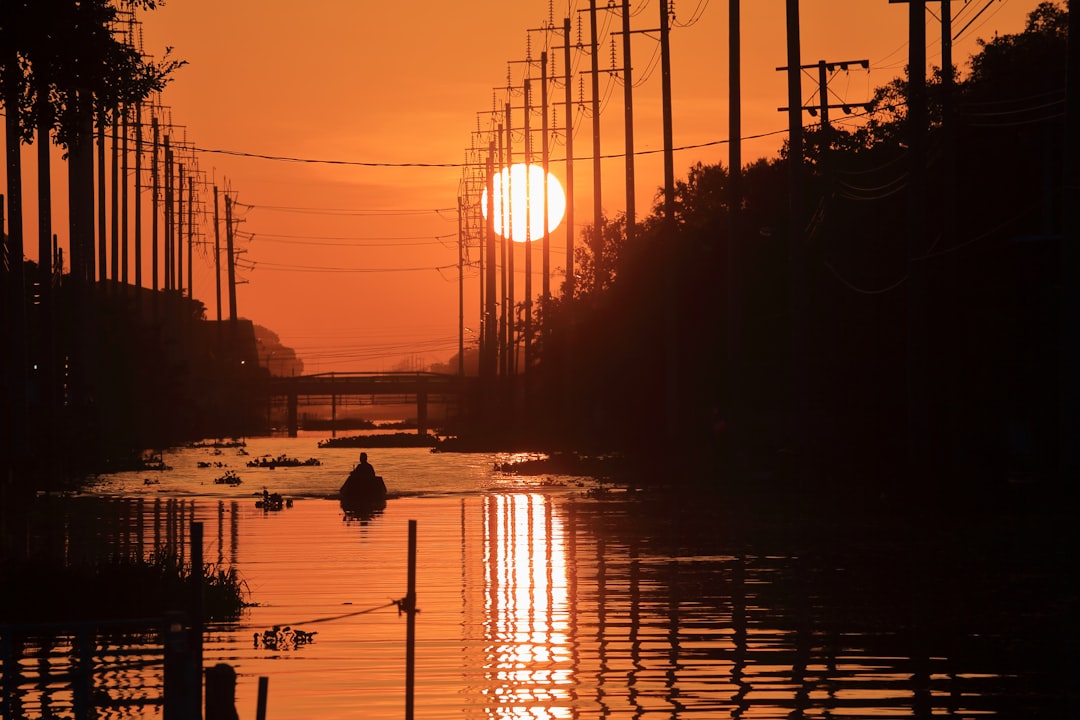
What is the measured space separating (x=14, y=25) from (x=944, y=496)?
2398 centimetres

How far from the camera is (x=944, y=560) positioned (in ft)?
89.3

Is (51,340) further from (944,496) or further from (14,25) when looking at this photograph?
(14,25)

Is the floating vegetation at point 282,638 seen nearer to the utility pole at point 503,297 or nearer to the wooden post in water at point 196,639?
the wooden post in water at point 196,639

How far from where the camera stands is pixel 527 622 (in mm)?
20469

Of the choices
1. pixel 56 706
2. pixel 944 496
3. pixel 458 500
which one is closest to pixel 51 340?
pixel 458 500

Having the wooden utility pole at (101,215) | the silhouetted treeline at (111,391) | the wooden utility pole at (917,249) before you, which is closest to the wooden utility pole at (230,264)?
the silhouetted treeline at (111,391)

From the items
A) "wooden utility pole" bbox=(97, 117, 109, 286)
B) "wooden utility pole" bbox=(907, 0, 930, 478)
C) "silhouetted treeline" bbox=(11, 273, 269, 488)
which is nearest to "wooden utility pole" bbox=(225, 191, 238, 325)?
"silhouetted treeline" bbox=(11, 273, 269, 488)

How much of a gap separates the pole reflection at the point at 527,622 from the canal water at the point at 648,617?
0.16ft

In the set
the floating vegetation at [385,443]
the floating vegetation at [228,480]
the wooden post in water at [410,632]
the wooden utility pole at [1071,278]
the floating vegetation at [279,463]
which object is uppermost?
the wooden utility pole at [1071,278]

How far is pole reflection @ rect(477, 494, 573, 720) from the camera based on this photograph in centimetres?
1521

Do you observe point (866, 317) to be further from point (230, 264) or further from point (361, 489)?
point (230, 264)

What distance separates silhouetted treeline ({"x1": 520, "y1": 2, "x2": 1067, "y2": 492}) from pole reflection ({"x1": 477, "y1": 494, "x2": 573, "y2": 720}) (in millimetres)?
9609

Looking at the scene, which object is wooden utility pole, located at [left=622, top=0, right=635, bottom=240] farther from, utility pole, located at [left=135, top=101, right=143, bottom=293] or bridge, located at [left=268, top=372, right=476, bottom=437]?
bridge, located at [left=268, top=372, right=476, bottom=437]

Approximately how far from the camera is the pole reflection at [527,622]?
15.2 metres
